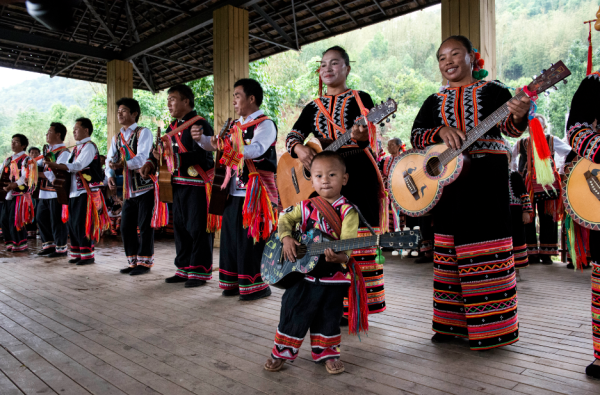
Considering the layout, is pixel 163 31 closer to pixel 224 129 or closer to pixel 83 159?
pixel 83 159

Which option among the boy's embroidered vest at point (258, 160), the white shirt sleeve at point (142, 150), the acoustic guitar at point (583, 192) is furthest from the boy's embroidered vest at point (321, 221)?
the white shirt sleeve at point (142, 150)

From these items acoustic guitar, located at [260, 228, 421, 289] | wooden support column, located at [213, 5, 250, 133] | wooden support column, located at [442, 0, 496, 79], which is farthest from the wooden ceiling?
acoustic guitar, located at [260, 228, 421, 289]

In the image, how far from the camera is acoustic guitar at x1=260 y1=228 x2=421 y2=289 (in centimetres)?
189

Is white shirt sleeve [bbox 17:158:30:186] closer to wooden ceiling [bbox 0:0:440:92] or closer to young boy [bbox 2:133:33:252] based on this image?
young boy [bbox 2:133:33:252]

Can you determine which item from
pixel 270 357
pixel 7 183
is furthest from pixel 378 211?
pixel 7 183

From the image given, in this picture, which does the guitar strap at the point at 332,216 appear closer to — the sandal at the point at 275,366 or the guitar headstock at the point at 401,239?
the guitar headstock at the point at 401,239

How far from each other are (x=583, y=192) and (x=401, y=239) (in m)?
0.85

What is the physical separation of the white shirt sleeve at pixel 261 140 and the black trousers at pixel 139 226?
69.8 inches

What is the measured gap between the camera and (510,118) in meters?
2.24

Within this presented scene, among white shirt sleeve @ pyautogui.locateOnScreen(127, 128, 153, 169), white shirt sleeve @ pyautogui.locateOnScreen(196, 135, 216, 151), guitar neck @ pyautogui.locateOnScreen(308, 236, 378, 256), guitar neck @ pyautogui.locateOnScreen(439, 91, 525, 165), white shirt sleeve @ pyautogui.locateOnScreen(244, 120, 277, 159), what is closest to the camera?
guitar neck @ pyautogui.locateOnScreen(308, 236, 378, 256)

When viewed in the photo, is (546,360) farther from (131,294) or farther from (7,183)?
(7,183)

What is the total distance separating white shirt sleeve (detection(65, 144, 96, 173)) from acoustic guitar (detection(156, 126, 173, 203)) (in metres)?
1.68

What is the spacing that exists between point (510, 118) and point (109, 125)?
845 centimetres

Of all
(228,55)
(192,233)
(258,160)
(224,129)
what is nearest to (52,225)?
(192,233)
